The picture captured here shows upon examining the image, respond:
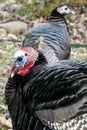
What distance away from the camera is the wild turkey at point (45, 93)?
322cm

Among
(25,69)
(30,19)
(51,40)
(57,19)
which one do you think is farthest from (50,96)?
(30,19)

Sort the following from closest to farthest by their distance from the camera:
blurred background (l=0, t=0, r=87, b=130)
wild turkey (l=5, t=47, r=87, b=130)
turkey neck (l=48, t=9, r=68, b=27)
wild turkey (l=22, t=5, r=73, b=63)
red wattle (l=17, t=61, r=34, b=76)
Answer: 1. wild turkey (l=5, t=47, r=87, b=130)
2. red wattle (l=17, t=61, r=34, b=76)
3. wild turkey (l=22, t=5, r=73, b=63)
4. turkey neck (l=48, t=9, r=68, b=27)
5. blurred background (l=0, t=0, r=87, b=130)

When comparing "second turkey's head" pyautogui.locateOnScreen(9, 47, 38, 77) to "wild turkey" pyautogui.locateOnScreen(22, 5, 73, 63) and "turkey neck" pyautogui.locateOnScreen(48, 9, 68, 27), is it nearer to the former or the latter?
"wild turkey" pyautogui.locateOnScreen(22, 5, 73, 63)

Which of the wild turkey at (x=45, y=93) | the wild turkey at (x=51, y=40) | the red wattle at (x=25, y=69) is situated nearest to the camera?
the wild turkey at (x=45, y=93)

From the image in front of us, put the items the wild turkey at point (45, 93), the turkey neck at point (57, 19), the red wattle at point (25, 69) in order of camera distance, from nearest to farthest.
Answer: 1. the wild turkey at point (45, 93)
2. the red wattle at point (25, 69)
3. the turkey neck at point (57, 19)

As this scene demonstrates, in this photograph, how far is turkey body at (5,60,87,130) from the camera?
3236 mm

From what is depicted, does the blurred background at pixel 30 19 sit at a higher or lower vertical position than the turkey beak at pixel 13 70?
lower

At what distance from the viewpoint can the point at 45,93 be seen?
336 centimetres

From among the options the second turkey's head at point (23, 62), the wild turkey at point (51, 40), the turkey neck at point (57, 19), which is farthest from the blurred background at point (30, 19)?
the second turkey's head at point (23, 62)

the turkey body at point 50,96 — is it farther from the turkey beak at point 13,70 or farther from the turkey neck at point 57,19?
the turkey neck at point 57,19

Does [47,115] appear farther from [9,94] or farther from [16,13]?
[16,13]

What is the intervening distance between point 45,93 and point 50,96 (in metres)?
0.04

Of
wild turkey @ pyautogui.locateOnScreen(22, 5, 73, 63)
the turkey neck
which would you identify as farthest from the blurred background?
wild turkey @ pyautogui.locateOnScreen(22, 5, 73, 63)

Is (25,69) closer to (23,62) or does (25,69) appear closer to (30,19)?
(23,62)
